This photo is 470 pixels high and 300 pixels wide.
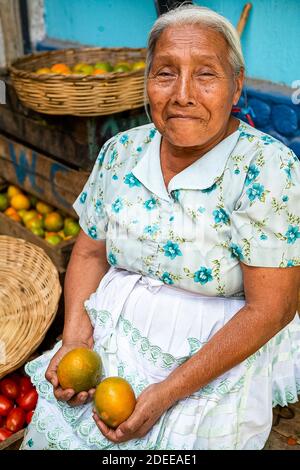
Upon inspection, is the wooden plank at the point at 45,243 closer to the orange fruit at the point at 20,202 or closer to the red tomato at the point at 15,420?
the orange fruit at the point at 20,202

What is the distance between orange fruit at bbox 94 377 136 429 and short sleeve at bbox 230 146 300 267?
50 centimetres

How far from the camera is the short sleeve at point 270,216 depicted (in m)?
1.40

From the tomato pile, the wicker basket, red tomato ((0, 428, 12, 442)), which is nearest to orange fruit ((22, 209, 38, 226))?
the wicker basket

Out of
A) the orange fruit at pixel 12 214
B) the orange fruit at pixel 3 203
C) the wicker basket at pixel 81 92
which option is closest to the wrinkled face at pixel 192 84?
the wicker basket at pixel 81 92

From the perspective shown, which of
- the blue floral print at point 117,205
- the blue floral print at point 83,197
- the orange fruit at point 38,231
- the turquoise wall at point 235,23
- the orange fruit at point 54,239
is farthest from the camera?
the orange fruit at point 38,231

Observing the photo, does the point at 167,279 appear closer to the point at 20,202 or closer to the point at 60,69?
the point at 60,69

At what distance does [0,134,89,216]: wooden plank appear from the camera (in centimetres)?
297

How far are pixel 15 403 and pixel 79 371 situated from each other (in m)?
1.05

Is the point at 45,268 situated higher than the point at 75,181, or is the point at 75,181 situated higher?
the point at 75,181

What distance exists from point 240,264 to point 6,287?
1.48 metres

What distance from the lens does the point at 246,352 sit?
4.84ft

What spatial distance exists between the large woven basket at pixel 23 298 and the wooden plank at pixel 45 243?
0.38 feet
